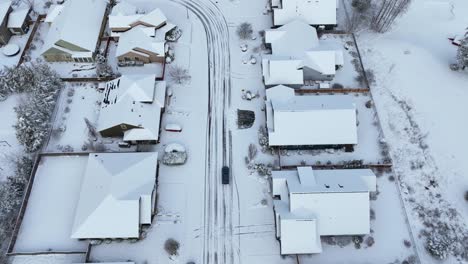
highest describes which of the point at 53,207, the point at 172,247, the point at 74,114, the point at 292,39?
the point at 292,39

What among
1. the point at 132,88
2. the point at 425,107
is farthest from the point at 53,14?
the point at 425,107

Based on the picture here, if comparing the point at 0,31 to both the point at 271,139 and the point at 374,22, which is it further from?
the point at 374,22

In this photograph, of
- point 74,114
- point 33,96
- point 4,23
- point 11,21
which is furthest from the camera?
point 11,21

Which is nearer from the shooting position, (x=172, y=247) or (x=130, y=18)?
(x=172, y=247)

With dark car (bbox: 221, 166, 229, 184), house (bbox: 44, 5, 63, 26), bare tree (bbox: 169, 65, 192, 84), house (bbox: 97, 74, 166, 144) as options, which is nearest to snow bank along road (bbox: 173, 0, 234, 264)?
dark car (bbox: 221, 166, 229, 184)

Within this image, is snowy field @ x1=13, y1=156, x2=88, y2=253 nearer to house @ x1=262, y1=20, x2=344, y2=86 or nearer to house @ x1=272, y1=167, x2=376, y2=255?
house @ x1=272, y1=167, x2=376, y2=255

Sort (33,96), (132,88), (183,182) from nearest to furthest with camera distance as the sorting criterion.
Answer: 1. (183,182)
2. (132,88)
3. (33,96)

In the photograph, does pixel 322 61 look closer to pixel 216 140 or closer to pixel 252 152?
pixel 252 152
